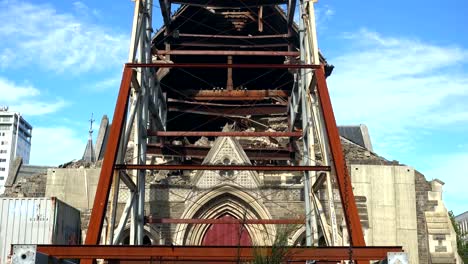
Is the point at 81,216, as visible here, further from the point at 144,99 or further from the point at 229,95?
the point at 229,95

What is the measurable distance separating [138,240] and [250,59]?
884 cm

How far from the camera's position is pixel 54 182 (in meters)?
16.6

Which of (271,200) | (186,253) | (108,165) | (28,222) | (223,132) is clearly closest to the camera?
(186,253)

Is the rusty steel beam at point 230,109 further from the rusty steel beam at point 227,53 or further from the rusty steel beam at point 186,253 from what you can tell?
the rusty steel beam at point 186,253

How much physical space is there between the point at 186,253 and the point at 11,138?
158m

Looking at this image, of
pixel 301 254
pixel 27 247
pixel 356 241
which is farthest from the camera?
pixel 356 241

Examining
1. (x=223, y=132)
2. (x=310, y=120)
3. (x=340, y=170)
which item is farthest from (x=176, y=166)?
(x=310, y=120)

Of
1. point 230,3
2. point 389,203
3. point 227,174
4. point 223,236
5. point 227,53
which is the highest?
point 230,3

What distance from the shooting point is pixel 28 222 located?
14055 millimetres

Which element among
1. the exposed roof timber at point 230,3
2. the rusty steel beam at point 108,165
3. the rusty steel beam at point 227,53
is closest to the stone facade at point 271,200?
the rusty steel beam at point 227,53

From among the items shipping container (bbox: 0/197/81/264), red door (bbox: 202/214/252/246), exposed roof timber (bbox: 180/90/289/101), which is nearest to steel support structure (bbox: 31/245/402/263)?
shipping container (bbox: 0/197/81/264)

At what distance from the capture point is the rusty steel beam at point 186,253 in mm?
7166

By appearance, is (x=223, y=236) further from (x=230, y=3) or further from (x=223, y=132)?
(x=230, y=3)

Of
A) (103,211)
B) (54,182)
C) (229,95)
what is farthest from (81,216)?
(103,211)
